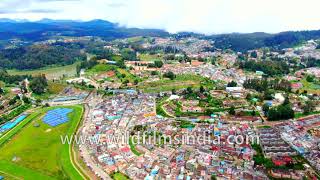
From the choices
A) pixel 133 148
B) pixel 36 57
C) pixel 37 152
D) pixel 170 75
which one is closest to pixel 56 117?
pixel 37 152

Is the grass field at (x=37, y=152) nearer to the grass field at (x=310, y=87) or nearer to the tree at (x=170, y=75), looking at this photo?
the tree at (x=170, y=75)

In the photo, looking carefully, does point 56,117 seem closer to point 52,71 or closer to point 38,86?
point 38,86

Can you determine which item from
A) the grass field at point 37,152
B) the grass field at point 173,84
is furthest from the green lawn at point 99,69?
the grass field at point 37,152

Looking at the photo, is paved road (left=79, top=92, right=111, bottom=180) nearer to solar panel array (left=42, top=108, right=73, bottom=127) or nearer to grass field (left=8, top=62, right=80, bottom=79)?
solar panel array (left=42, top=108, right=73, bottom=127)

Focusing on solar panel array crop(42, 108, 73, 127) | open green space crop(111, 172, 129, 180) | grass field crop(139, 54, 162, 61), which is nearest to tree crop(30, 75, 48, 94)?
solar panel array crop(42, 108, 73, 127)

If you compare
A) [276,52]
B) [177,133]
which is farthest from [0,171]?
[276,52]

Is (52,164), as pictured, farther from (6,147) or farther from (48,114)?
(48,114)
